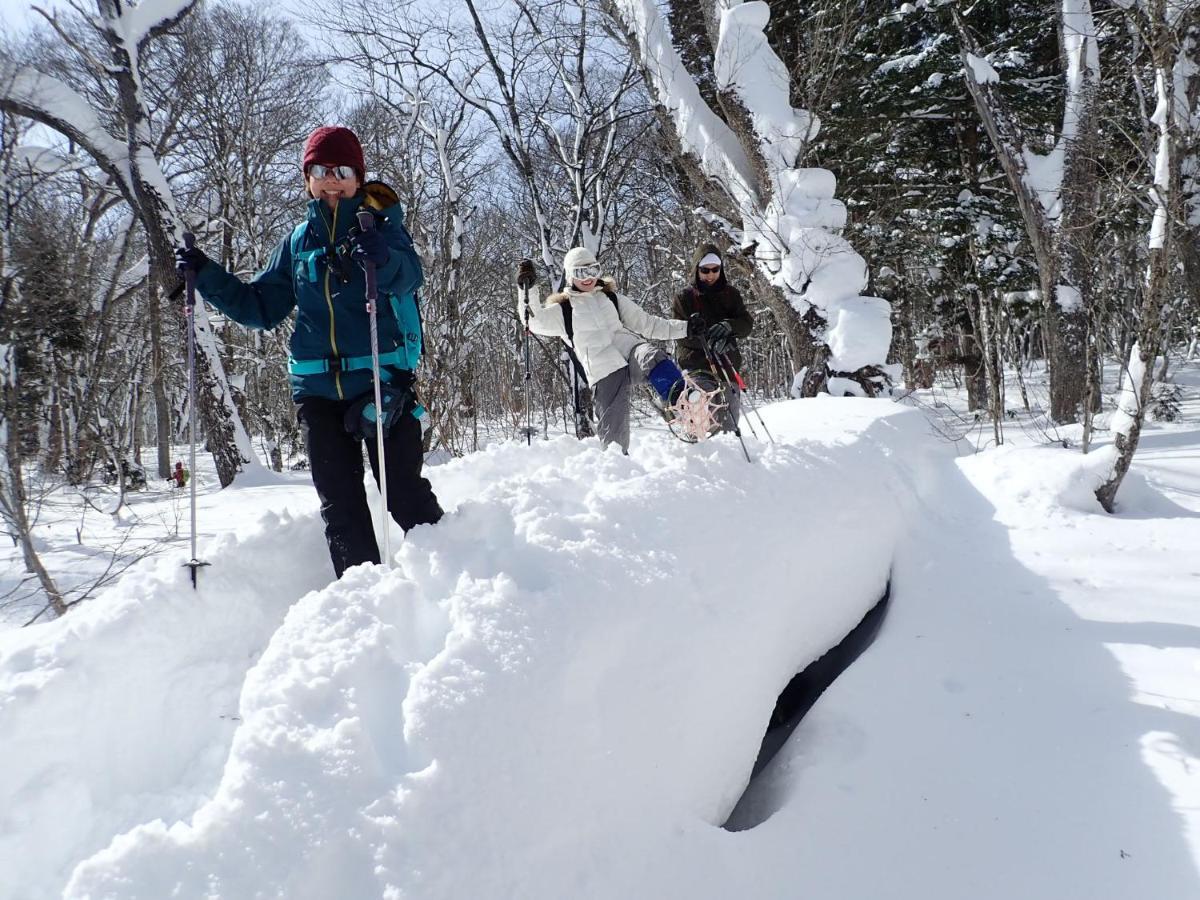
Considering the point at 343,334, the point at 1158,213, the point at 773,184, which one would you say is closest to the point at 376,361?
the point at 343,334

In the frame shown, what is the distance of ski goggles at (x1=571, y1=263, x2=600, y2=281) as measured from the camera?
5008 mm

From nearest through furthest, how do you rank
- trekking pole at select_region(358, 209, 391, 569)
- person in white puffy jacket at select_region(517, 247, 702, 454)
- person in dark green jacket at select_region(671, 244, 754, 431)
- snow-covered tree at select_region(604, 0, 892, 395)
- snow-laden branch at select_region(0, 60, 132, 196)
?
trekking pole at select_region(358, 209, 391, 569) → person in white puffy jacket at select_region(517, 247, 702, 454) → person in dark green jacket at select_region(671, 244, 754, 431) → snow-laden branch at select_region(0, 60, 132, 196) → snow-covered tree at select_region(604, 0, 892, 395)

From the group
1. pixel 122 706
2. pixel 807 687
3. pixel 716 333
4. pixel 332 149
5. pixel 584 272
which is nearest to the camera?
pixel 122 706

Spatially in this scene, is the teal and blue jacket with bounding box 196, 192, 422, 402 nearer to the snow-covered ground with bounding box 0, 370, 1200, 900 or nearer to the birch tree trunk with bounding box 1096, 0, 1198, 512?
the snow-covered ground with bounding box 0, 370, 1200, 900

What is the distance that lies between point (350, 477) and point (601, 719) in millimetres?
1569

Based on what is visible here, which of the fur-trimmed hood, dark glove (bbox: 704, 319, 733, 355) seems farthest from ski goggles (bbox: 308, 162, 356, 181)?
dark glove (bbox: 704, 319, 733, 355)

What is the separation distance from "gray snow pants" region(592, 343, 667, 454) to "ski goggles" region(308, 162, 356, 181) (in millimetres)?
2640

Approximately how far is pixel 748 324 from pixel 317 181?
3.80 meters

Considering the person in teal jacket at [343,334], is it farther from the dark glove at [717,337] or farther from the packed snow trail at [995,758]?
the dark glove at [717,337]

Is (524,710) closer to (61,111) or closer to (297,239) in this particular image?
(297,239)

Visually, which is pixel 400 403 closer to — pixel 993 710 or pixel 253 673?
pixel 253 673

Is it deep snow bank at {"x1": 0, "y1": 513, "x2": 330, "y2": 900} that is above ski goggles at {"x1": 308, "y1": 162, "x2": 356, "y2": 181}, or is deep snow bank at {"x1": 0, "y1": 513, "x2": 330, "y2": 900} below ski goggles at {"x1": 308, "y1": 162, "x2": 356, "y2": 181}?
below

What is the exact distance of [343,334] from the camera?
9.03 ft

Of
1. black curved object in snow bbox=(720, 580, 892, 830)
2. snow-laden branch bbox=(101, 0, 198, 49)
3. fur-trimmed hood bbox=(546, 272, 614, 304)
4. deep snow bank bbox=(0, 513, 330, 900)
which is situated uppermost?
snow-laden branch bbox=(101, 0, 198, 49)
